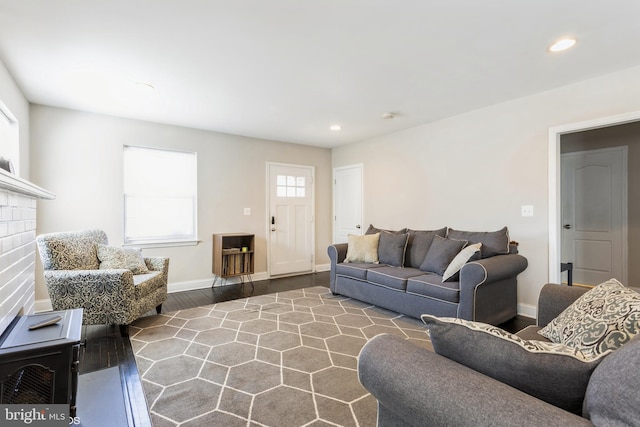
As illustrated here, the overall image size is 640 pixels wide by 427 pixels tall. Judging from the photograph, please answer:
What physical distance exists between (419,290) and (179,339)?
A: 2.35m

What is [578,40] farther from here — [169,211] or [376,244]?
[169,211]

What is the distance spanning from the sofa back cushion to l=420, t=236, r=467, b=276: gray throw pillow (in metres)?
3.59

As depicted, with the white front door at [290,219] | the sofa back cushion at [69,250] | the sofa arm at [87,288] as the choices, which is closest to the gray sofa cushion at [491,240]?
the white front door at [290,219]

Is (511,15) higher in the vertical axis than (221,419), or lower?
higher

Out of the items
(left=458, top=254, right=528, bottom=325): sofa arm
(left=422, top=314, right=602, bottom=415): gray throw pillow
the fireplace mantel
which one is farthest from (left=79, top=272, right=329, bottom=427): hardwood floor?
(left=458, top=254, right=528, bottom=325): sofa arm

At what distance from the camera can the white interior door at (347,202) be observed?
18.2ft

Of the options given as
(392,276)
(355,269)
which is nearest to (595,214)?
(392,276)

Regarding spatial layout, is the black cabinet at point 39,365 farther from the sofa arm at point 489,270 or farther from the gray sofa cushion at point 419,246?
the gray sofa cushion at point 419,246

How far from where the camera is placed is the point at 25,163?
132 inches

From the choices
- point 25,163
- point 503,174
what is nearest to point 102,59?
point 25,163

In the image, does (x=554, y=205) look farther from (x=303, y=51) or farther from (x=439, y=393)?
(x=439, y=393)

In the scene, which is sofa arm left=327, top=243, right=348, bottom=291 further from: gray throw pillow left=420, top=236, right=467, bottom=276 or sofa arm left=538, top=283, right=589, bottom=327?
sofa arm left=538, top=283, right=589, bottom=327

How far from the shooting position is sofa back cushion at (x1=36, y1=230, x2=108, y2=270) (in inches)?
109

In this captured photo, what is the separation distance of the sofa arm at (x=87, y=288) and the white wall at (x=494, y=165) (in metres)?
3.66
